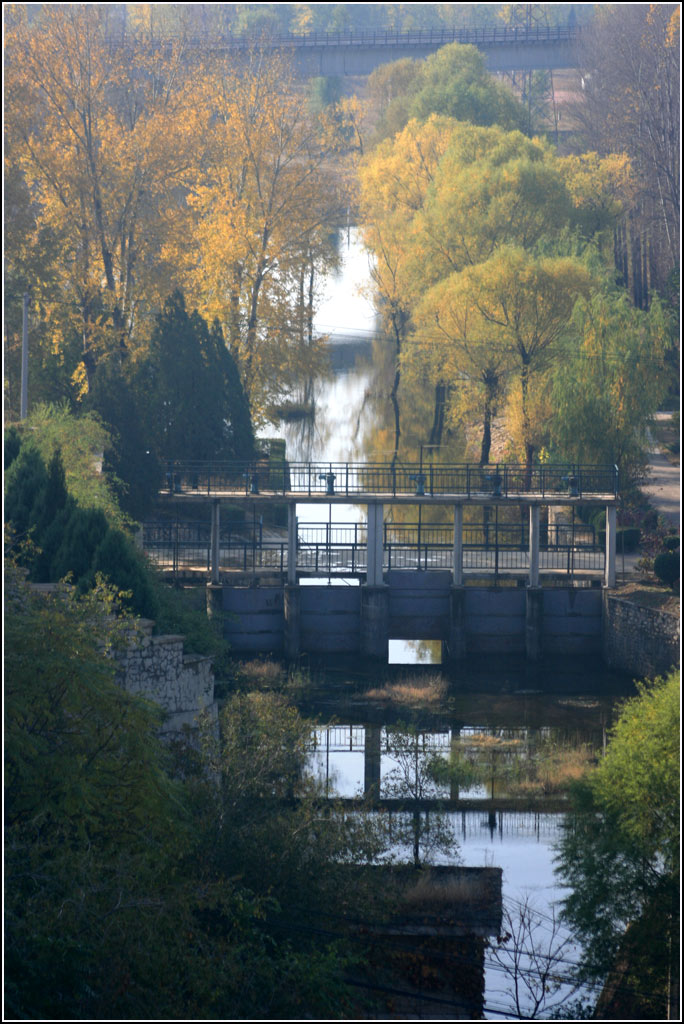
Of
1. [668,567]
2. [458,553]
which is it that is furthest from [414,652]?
[668,567]

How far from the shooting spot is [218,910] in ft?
52.1

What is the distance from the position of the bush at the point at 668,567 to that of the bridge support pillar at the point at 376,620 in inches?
294

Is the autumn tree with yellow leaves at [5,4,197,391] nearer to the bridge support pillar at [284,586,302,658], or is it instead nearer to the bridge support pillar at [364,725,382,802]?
the bridge support pillar at [284,586,302,658]

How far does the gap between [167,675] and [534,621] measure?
16.6 m

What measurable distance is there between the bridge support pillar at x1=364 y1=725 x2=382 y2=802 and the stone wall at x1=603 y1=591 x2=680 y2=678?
7.38 metres

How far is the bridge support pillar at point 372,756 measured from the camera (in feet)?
89.8

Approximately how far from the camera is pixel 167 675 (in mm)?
20375

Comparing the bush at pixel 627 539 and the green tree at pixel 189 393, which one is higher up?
the green tree at pixel 189 393

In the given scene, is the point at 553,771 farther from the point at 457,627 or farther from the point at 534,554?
the point at 534,554

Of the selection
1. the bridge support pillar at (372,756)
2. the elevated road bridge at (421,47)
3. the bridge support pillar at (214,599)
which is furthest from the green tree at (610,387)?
the elevated road bridge at (421,47)

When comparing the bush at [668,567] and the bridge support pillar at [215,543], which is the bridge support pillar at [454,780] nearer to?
the bush at [668,567]

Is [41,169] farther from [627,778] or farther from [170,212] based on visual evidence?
[627,778]

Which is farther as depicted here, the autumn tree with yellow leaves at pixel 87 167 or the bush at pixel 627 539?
the autumn tree with yellow leaves at pixel 87 167

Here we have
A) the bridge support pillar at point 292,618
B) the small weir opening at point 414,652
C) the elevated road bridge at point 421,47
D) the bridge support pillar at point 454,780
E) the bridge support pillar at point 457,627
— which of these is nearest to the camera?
the bridge support pillar at point 454,780
